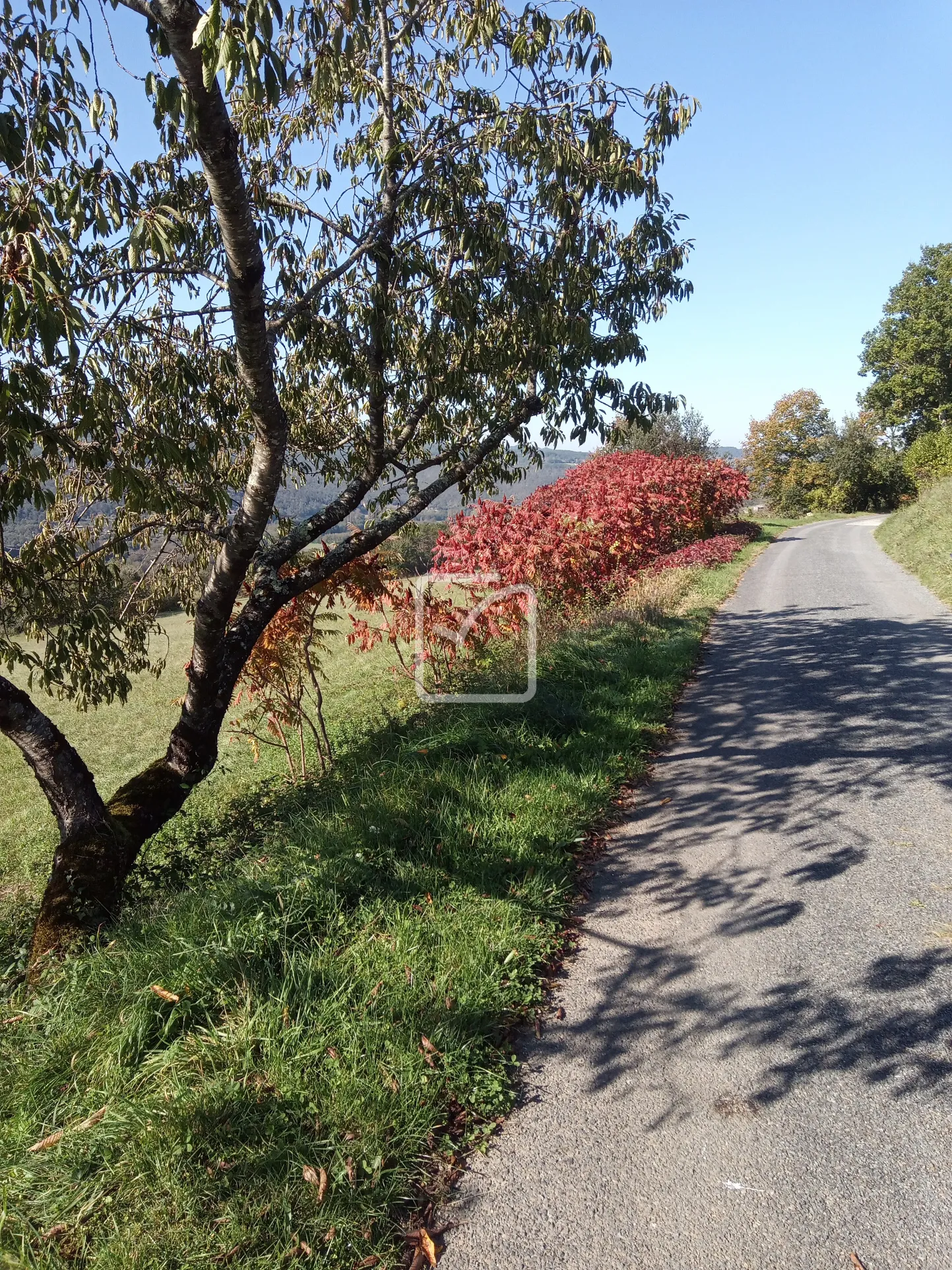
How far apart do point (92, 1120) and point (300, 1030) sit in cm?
69

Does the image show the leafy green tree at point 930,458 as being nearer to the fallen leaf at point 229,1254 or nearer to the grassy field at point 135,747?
the grassy field at point 135,747

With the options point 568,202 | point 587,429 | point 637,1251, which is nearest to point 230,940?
point 637,1251

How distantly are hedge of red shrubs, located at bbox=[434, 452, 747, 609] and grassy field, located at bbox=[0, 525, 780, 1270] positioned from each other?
437 cm

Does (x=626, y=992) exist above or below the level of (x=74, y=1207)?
below

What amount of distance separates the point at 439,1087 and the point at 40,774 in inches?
129

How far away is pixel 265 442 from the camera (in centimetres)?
459

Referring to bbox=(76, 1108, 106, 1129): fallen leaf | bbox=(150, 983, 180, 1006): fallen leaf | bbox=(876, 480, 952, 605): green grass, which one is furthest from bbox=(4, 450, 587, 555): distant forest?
bbox=(876, 480, 952, 605): green grass

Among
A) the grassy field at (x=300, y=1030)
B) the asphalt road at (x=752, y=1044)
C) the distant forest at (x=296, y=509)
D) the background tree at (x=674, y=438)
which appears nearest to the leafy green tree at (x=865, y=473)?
the background tree at (x=674, y=438)

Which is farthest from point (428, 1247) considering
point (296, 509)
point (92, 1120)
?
point (296, 509)

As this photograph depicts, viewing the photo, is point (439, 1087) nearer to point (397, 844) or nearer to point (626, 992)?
point (626, 992)

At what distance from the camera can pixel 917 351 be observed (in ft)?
129

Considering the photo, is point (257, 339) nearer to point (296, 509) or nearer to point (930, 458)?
point (296, 509)

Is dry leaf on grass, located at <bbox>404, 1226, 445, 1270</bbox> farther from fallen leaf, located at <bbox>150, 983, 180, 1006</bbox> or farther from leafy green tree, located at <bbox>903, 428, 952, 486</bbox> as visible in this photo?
leafy green tree, located at <bbox>903, 428, 952, 486</bbox>

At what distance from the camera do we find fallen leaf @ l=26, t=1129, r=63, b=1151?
2.29m
